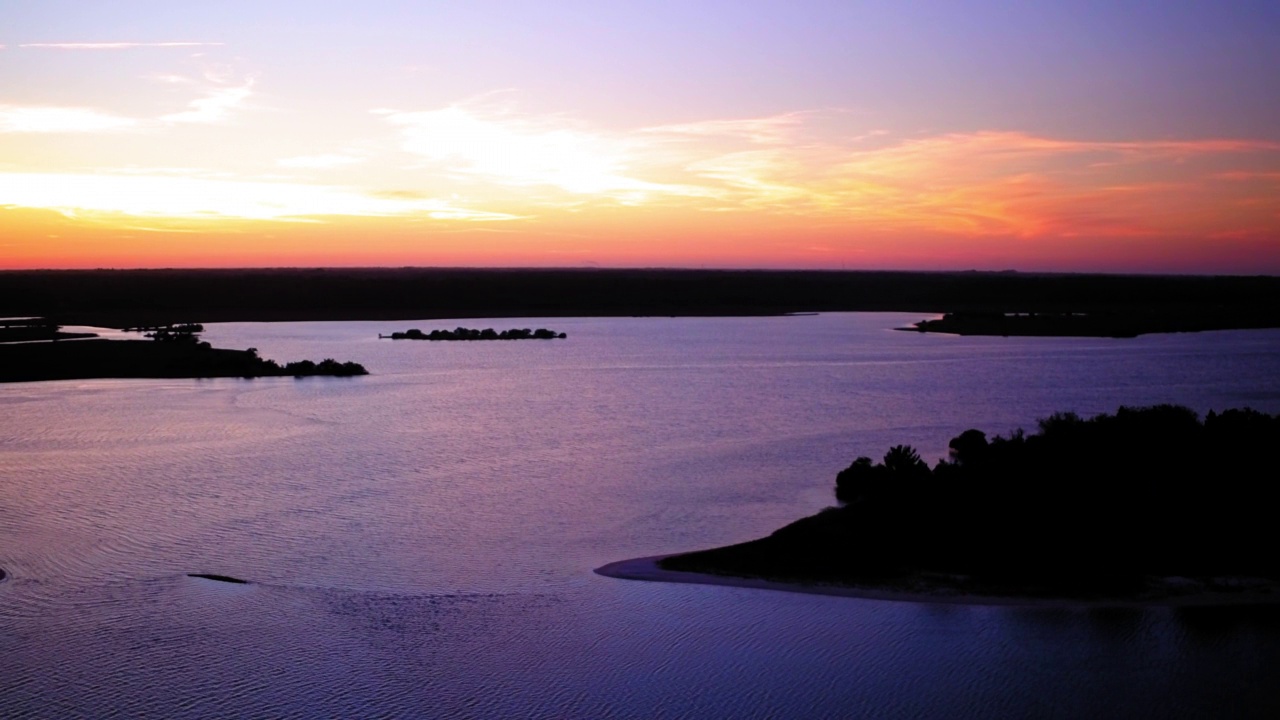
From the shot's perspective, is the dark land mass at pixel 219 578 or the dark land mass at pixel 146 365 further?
the dark land mass at pixel 146 365

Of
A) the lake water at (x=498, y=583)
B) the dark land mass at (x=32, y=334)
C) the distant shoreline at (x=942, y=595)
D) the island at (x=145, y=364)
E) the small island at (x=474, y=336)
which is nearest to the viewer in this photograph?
the lake water at (x=498, y=583)

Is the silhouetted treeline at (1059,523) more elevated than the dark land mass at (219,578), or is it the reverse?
the silhouetted treeline at (1059,523)

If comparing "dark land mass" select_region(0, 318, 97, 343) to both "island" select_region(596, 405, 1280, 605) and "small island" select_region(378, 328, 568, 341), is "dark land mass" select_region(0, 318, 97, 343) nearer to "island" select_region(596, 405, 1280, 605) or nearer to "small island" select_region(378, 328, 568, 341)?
"small island" select_region(378, 328, 568, 341)

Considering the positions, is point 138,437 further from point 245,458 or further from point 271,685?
point 271,685

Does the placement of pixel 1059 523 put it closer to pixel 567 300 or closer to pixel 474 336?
pixel 474 336

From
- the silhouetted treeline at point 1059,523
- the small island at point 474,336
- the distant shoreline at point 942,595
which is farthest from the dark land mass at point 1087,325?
the distant shoreline at point 942,595

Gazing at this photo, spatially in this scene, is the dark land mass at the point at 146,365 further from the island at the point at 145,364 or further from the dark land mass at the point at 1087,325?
the dark land mass at the point at 1087,325

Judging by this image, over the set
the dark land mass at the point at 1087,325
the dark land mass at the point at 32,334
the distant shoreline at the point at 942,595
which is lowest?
the distant shoreline at the point at 942,595
